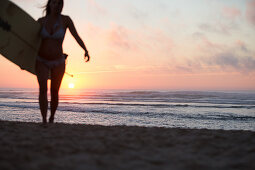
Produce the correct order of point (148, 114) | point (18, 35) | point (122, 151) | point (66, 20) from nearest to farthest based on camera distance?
point (122, 151)
point (66, 20)
point (18, 35)
point (148, 114)

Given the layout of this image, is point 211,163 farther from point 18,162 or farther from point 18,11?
point 18,11

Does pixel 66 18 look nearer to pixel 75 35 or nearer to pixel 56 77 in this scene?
pixel 75 35

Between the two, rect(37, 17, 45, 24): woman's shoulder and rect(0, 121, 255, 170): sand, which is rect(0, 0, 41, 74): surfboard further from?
rect(0, 121, 255, 170): sand

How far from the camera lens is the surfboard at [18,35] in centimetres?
418

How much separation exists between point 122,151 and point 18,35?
113 inches

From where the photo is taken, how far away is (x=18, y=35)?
14.1 feet

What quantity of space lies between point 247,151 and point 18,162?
7.34 feet

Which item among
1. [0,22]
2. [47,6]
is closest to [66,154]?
[47,6]

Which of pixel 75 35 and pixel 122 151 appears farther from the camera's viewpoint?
pixel 75 35

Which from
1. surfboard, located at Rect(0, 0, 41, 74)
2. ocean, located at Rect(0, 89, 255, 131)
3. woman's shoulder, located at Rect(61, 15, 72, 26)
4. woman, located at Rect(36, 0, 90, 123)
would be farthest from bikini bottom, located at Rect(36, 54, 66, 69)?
ocean, located at Rect(0, 89, 255, 131)

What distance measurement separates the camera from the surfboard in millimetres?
4176

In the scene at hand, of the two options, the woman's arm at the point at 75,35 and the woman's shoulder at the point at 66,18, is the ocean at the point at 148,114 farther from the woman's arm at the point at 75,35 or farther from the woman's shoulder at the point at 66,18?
the woman's shoulder at the point at 66,18

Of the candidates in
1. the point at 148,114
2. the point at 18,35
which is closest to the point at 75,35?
the point at 18,35

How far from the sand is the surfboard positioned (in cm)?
137
